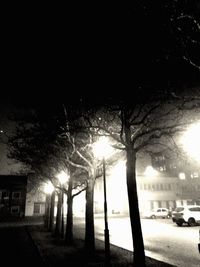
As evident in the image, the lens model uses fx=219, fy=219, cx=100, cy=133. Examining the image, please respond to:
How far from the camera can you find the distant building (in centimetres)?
5019

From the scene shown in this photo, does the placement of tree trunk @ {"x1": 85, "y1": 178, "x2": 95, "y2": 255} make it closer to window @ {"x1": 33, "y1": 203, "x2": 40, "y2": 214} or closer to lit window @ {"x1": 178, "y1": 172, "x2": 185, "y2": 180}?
window @ {"x1": 33, "y1": 203, "x2": 40, "y2": 214}

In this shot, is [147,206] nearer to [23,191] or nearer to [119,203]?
[119,203]

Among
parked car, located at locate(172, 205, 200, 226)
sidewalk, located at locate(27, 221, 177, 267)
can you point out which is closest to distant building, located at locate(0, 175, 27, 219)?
parked car, located at locate(172, 205, 200, 226)

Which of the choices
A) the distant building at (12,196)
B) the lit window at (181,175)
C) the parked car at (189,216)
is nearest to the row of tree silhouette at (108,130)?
the parked car at (189,216)

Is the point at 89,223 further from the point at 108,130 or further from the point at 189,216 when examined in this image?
the point at 189,216

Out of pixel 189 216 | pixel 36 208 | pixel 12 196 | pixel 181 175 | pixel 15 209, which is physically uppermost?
pixel 181 175

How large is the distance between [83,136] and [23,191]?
43.9 meters

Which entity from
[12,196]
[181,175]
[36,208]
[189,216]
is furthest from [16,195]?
[181,175]

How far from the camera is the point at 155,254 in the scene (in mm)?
11422

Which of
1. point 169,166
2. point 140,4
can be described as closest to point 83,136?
point 140,4

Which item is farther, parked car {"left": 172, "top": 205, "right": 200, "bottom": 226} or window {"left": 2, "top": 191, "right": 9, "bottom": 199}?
window {"left": 2, "top": 191, "right": 9, "bottom": 199}

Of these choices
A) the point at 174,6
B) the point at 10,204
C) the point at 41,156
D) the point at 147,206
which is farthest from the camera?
the point at 147,206

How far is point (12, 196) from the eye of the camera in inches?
2028

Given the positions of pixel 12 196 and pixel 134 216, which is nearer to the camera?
pixel 134 216
